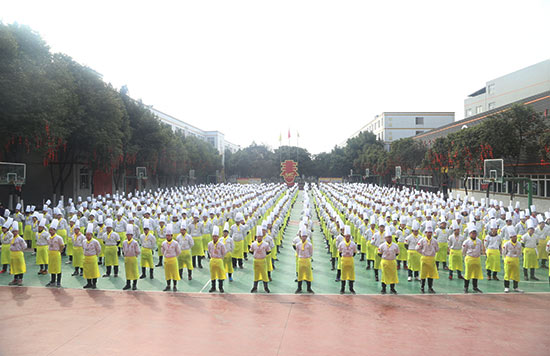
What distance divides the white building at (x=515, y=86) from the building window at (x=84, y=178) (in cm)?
4083

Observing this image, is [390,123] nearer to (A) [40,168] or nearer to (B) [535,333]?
(A) [40,168]

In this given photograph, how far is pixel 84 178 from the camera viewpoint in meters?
36.8

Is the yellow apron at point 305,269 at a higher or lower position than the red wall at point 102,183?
lower

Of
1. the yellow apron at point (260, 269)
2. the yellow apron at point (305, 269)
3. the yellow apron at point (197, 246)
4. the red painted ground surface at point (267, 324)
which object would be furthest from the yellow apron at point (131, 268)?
the yellow apron at point (305, 269)

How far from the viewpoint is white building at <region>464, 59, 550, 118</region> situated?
4294cm

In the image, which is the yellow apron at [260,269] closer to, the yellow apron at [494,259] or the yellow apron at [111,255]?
the yellow apron at [111,255]

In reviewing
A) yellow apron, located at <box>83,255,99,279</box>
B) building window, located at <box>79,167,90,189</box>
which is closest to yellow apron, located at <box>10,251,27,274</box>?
yellow apron, located at <box>83,255,99,279</box>

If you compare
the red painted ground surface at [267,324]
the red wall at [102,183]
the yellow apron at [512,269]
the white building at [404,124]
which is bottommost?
the red painted ground surface at [267,324]

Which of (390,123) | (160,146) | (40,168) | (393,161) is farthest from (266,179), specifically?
(40,168)

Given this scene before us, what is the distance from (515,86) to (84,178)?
46632 mm

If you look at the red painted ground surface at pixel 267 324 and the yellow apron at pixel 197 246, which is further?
the yellow apron at pixel 197 246

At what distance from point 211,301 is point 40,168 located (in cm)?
2991

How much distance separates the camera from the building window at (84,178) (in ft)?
119

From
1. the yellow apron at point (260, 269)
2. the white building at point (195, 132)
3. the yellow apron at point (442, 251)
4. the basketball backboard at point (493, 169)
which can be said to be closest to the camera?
the yellow apron at point (260, 269)
